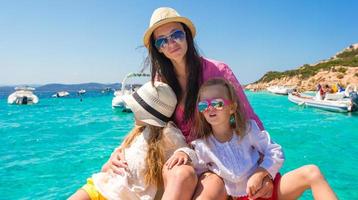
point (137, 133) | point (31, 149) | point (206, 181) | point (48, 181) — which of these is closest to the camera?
point (206, 181)

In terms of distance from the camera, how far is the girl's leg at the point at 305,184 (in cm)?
223

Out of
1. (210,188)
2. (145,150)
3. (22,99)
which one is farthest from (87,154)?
(22,99)

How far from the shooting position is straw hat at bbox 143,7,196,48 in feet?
9.78

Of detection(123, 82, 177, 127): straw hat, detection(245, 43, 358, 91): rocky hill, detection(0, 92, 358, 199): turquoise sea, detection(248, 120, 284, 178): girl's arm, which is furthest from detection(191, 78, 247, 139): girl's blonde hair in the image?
detection(245, 43, 358, 91): rocky hill

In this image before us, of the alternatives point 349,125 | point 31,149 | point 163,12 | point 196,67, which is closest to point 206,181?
point 196,67

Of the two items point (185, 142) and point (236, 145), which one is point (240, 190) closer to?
point (236, 145)

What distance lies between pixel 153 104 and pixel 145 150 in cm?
37

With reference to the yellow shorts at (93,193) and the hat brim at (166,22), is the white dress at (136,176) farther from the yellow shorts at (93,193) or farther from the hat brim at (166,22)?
the hat brim at (166,22)

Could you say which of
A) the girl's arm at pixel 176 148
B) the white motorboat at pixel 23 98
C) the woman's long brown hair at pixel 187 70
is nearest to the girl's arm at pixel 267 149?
the girl's arm at pixel 176 148

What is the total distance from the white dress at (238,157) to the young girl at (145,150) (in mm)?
151

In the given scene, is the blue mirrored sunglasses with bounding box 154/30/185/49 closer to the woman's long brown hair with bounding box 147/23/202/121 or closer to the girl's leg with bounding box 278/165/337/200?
the woman's long brown hair with bounding box 147/23/202/121

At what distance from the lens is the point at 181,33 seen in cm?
300

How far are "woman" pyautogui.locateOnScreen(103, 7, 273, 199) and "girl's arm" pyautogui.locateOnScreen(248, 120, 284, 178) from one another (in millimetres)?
101

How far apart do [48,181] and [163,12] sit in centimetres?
669
